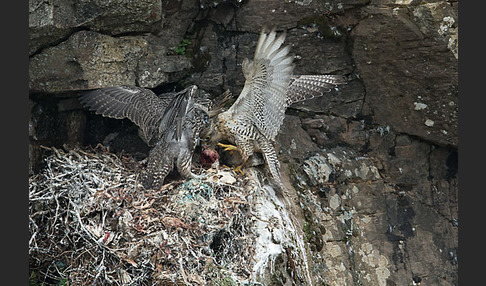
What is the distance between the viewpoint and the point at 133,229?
289 inches

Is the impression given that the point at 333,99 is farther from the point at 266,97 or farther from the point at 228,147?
the point at 228,147

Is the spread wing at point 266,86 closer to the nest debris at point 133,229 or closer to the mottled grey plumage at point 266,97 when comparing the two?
the mottled grey plumage at point 266,97

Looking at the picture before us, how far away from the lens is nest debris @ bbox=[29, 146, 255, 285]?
714 cm

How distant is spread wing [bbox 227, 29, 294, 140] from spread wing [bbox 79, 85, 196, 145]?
0.73m

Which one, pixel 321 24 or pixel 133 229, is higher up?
pixel 321 24

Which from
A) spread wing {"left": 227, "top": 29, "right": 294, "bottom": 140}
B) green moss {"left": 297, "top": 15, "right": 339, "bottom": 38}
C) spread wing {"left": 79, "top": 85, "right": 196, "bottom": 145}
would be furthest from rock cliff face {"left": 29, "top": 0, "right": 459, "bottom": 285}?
spread wing {"left": 227, "top": 29, "right": 294, "bottom": 140}

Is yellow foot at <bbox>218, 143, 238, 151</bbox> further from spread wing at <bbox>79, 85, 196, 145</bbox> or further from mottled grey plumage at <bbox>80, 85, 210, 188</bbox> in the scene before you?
spread wing at <bbox>79, 85, 196, 145</bbox>

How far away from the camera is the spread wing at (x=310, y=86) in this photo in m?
8.40

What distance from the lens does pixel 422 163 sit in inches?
341

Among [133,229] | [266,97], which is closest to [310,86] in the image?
[266,97]

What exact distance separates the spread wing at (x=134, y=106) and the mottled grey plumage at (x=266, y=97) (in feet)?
1.87

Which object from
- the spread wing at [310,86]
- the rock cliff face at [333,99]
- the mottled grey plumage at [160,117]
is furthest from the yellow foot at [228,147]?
the spread wing at [310,86]

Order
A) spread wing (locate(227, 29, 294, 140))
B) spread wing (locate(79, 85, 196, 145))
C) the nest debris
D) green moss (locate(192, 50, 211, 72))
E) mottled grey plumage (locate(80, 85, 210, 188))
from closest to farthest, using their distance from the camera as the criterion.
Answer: the nest debris → spread wing (locate(227, 29, 294, 140)) → mottled grey plumage (locate(80, 85, 210, 188)) → spread wing (locate(79, 85, 196, 145)) → green moss (locate(192, 50, 211, 72))

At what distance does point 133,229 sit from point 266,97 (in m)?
1.73
